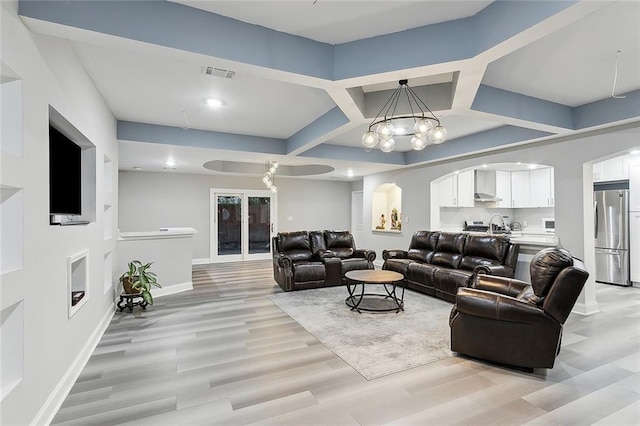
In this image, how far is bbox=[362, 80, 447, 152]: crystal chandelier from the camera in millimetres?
2949

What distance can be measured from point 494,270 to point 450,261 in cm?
80

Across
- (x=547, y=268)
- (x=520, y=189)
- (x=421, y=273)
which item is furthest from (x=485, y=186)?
(x=547, y=268)

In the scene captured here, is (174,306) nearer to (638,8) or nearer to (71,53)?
(71,53)

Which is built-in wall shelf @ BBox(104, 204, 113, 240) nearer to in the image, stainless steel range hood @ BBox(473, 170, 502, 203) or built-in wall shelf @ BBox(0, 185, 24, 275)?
built-in wall shelf @ BBox(0, 185, 24, 275)

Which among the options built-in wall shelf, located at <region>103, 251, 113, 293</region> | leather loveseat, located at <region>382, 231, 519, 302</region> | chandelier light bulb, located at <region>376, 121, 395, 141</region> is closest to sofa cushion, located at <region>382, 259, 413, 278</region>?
leather loveseat, located at <region>382, 231, 519, 302</region>

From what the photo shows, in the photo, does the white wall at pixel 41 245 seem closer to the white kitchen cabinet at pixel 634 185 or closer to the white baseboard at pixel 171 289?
the white baseboard at pixel 171 289

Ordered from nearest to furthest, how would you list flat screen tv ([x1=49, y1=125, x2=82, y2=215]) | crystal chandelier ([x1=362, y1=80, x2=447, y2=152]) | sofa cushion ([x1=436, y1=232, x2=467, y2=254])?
flat screen tv ([x1=49, y1=125, x2=82, y2=215]) → crystal chandelier ([x1=362, y1=80, x2=447, y2=152]) → sofa cushion ([x1=436, y1=232, x2=467, y2=254])

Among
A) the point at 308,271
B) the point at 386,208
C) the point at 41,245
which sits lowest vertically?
the point at 308,271

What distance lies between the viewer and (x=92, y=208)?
123 inches

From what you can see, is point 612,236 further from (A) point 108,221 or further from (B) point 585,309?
(A) point 108,221

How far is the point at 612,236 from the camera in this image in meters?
5.77

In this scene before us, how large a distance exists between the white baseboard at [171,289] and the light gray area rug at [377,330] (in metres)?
1.59

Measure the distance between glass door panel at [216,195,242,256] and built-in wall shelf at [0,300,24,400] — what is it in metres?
7.15

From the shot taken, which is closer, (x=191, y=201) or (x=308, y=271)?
(x=308, y=271)
